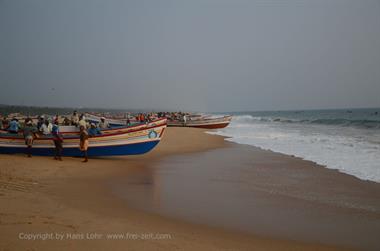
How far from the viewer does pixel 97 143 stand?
12.9 meters

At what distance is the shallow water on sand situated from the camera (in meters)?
5.40

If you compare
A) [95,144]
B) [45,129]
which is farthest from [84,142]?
[45,129]

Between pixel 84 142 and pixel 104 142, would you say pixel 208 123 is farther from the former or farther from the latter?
pixel 84 142

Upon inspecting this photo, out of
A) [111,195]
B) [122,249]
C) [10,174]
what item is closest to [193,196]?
[111,195]

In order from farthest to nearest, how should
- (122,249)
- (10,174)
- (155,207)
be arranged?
1. (10,174)
2. (155,207)
3. (122,249)

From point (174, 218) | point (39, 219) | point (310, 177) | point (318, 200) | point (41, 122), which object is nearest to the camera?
point (39, 219)

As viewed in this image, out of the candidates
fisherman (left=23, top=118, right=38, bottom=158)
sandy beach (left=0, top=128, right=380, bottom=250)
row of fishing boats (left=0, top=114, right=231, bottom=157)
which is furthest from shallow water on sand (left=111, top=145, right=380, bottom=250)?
fisherman (left=23, top=118, right=38, bottom=158)

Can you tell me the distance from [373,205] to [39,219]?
6839 mm

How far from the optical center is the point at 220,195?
24.5 ft

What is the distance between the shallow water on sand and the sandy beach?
0.07 feet

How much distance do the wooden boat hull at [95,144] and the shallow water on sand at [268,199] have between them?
86.7 inches

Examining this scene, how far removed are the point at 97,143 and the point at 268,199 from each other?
27.0 ft

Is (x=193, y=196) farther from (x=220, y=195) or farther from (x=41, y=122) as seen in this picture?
(x=41, y=122)

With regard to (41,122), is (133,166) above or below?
below
